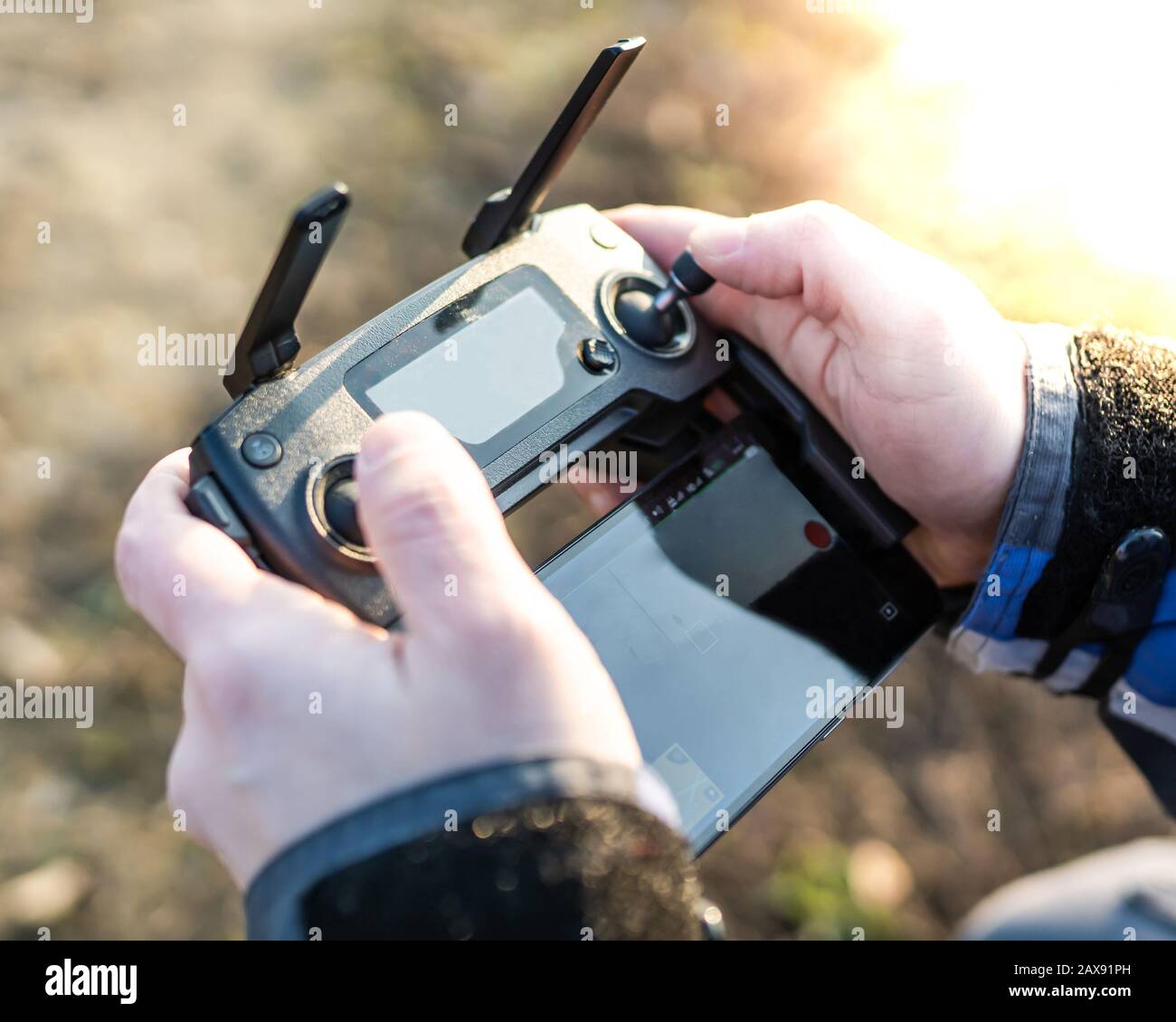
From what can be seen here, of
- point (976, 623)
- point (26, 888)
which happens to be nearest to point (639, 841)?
point (976, 623)

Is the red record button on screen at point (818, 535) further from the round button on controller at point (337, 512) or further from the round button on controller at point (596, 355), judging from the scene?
the round button on controller at point (337, 512)

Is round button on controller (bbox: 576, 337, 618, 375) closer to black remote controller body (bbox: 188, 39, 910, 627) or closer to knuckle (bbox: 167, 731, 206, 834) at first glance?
black remote controller body (bbox: 188, 39, 910, 627)

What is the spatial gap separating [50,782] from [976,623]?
5.18 ft

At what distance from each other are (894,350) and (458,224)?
55.2 inches

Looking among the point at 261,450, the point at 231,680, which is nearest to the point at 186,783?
the point at 231,680

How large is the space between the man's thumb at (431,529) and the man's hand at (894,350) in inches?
24.7

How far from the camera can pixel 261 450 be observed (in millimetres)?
1138

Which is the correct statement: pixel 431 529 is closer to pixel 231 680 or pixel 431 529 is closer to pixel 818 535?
pixel 231 680

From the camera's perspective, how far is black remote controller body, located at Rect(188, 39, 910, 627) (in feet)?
3.67

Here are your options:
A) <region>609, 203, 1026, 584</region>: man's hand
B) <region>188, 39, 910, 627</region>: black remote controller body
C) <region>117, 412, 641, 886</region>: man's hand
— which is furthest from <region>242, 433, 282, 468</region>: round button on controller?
<region>609, 203, 1026, 584</region>: man's hand

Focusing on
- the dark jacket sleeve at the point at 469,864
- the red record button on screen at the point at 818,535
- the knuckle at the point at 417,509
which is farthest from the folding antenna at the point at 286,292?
the red record button on screen at the point at 818,535

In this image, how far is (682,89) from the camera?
2744 mm

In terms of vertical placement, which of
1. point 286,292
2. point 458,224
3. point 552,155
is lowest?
point 458,224

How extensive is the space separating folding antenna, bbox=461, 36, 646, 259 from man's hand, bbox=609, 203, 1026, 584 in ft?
0.70
